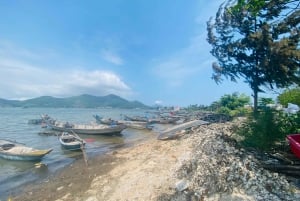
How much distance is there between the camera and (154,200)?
22.7 feet

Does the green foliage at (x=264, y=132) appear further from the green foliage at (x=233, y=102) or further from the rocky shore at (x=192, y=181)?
the green foliage at (x=233, y=102)

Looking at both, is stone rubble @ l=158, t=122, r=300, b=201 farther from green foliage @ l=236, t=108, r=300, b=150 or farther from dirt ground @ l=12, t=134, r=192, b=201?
dirt ground @ l=12, t=134, r=192, b=201

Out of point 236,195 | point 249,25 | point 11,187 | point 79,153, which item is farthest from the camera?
point 79,153

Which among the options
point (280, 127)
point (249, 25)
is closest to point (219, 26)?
point (249, 25)

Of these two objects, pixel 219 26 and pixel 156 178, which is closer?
pixel 156 178

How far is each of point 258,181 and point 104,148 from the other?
59.3 feet

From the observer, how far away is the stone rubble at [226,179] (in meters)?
5.14

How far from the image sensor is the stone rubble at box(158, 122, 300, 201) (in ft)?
16.9

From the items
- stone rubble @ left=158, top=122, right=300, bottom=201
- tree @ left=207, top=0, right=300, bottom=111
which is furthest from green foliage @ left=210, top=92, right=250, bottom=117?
stone rubble @ left=158, top=122, right=300, bottom=201

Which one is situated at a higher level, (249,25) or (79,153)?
(249,25)

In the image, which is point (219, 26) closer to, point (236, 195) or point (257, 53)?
point (257, 53)

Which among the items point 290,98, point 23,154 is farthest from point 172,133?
point 23,154

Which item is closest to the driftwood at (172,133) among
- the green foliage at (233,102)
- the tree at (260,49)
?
the tree at (260,49)

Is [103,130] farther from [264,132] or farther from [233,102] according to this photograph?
[264,132]
